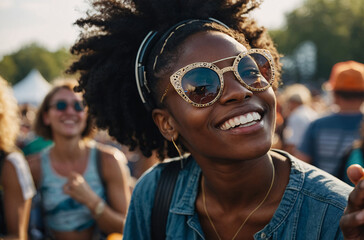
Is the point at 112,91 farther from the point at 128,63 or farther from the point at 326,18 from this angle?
the point at 326,18

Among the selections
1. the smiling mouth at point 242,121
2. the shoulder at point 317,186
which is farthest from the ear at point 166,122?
the shoulder at point 317,186

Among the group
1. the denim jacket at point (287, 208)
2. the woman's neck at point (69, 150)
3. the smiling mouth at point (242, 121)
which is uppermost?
the smiling mouth at point (242, 121)

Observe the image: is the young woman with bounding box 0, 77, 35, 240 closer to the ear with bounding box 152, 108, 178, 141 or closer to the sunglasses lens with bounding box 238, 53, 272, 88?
the ear with bounding box 152, 108, 178, 141

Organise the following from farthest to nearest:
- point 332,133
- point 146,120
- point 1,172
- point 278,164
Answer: point 332,133 < point 1,172 < point 146,120 < point 278,164

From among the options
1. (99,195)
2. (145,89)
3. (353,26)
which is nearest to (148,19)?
(145,89)

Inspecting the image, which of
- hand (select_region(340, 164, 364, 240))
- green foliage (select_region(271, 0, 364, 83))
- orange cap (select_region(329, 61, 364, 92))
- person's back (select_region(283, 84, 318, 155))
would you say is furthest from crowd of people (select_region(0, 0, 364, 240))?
green foliage (select_region(271, 0, 364, 83))

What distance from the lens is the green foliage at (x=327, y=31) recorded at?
44131 millimetres

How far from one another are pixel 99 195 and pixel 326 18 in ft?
165

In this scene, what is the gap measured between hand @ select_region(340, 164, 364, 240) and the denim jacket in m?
0.36

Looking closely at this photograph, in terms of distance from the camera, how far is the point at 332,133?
4.42 m

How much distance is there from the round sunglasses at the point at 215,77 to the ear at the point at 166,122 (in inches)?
11.2

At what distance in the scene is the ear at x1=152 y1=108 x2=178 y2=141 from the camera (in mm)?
2226

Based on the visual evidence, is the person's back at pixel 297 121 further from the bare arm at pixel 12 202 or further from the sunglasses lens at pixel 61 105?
the bare arm at pixel 12 202

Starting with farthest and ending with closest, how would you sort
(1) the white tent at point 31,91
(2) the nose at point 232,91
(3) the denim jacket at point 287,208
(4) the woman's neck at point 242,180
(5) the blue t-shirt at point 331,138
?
(1) the white tent at point 31,91, (5) the blue t-shirt at point 331,138, (4) the woman's neck at point 242,180, (2) the nose at point 232,91, (3) the denim jacket at point 287,208
